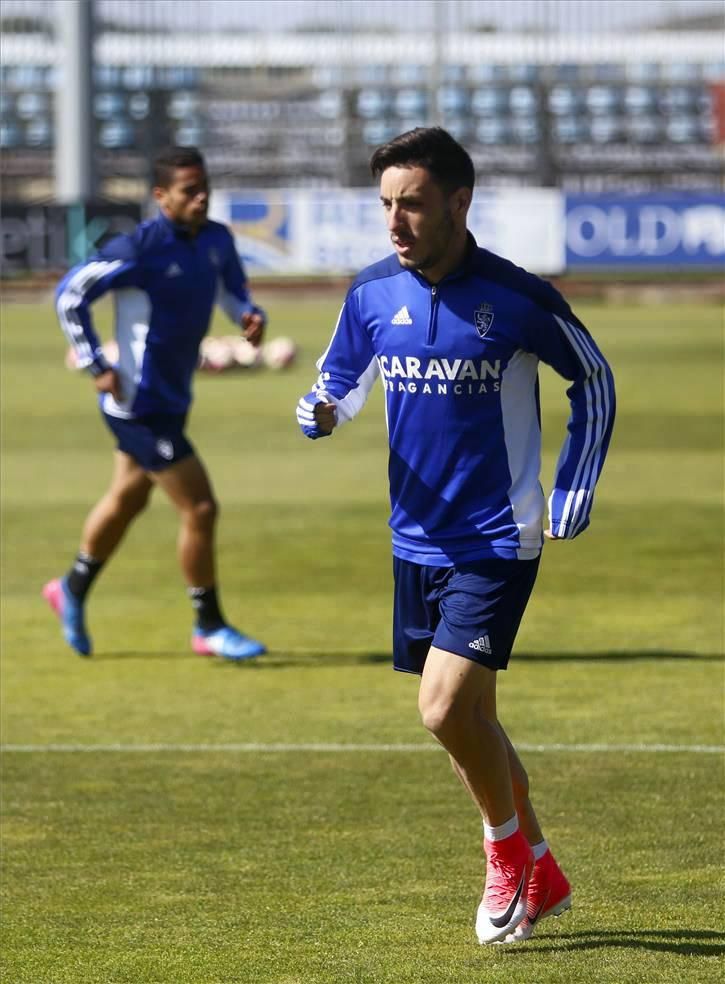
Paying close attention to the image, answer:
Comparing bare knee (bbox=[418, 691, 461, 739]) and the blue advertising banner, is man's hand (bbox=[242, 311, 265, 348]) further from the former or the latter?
the blue advertising banner

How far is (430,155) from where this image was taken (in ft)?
16.8

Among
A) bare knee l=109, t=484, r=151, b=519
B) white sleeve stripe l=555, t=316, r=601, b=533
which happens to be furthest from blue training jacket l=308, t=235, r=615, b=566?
bare knee l=109, t=484, r=151, b=519

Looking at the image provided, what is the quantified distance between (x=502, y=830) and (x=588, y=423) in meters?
1.09

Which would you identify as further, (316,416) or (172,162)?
(172,162)

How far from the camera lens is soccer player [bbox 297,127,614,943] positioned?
5.21 meters

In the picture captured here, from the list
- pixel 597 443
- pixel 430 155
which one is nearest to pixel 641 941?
pixel 597 443

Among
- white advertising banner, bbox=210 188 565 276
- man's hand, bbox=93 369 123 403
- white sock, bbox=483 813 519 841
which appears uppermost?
man's hand, bbox=93 369 123 403

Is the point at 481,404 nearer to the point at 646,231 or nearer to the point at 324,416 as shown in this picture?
the point at 324,416

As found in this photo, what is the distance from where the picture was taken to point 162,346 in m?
9.59

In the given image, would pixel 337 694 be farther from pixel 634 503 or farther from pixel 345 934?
pixel 634 503

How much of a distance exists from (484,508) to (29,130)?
47.6 m

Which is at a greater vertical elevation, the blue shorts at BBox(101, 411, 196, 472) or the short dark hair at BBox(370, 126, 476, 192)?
the short dark hair at BBox(370, 126, 476, 192)

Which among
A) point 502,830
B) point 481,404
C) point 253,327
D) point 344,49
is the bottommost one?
point 344,49

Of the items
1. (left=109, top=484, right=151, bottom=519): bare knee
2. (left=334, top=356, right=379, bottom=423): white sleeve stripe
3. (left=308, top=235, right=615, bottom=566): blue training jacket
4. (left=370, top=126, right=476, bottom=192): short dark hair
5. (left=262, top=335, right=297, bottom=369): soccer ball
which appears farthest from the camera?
(left=262, top=335, right=297, bottom=369): soccer ball
